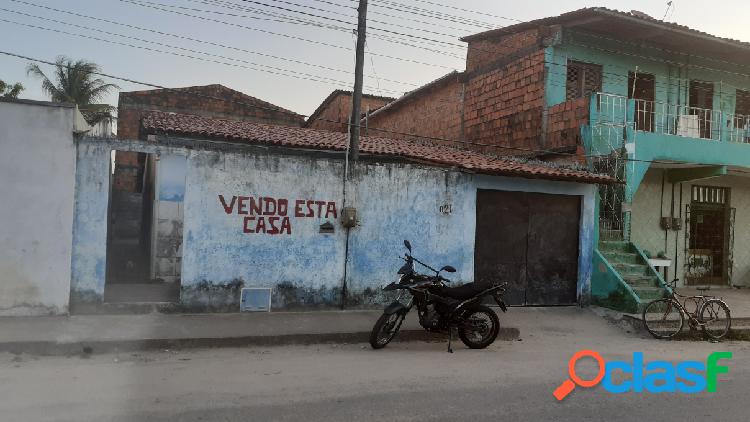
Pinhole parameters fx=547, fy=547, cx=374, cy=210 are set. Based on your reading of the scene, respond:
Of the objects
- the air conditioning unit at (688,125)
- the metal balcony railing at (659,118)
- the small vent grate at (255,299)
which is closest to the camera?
the small vent grate at (255,299)

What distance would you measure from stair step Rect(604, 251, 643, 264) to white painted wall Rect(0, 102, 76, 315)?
1038 centimetres

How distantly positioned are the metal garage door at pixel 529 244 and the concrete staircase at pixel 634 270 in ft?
3.24

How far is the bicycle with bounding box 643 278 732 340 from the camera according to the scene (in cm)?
923

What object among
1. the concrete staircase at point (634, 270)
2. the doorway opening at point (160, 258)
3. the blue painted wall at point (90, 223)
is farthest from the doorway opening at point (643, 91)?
the blue painted wall at point (90, 223)

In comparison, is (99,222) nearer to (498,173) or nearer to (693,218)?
(498,173)

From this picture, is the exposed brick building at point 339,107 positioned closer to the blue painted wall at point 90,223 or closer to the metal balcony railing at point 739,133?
the metal balcony railing at point 739,133

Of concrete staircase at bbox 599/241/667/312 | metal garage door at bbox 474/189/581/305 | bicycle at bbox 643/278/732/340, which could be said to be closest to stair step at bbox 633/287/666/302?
concrete staircase at bbox 599/241/667/312

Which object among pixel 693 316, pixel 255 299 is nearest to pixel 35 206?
pixel 255 299

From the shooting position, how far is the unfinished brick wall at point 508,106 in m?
14.7

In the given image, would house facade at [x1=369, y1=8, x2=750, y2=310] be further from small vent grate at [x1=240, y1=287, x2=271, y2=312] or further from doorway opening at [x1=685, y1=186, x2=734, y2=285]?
small vent grate at [x1=240, y1=287, x2=271, y2=312]

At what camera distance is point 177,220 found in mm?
9930

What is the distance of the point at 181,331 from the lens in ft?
24.8

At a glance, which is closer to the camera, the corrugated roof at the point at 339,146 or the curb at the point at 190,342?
the curb at the point at 190,342

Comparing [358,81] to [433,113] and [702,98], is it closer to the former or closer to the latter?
[433,113]
